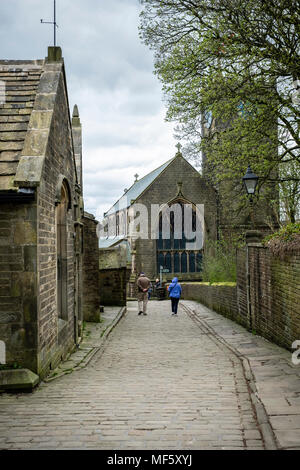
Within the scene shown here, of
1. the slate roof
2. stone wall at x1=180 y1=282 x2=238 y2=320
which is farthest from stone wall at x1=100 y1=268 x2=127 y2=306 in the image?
the slate roof

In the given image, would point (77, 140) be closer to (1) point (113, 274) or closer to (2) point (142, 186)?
(1) point (113, 274)

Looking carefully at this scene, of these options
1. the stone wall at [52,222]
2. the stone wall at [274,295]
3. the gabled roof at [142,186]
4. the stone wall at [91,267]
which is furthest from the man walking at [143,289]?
the gabled roof at [142,186]

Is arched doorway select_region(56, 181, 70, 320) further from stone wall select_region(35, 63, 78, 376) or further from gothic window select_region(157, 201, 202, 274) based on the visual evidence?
gothic window select_region(157, 201, 202, 274)

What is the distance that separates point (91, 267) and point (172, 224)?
67.8 feet

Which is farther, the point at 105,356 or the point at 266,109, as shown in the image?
the point at 266,109

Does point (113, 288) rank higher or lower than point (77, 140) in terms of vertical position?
lower

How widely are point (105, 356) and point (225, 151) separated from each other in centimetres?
869

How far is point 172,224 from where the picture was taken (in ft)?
120

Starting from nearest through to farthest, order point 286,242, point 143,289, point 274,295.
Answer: point 286,242, point 274,295, point 143,289

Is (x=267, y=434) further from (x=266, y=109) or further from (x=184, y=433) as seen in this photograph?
(x=266, y=109)

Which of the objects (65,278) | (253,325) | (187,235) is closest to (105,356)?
(65,278)

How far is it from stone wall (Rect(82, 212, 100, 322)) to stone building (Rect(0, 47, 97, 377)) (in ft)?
21.6

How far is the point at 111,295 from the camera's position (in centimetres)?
2242

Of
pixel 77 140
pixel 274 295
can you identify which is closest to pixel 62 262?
pixel 274 295
